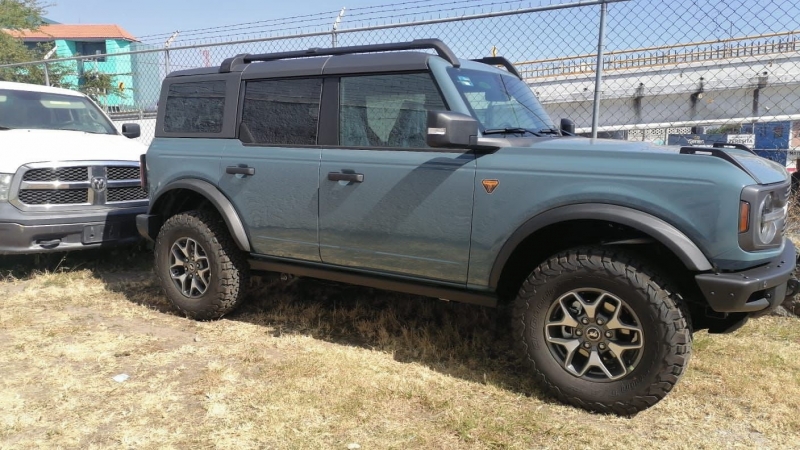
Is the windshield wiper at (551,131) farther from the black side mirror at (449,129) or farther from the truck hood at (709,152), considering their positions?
the black side mirror at (449,129)

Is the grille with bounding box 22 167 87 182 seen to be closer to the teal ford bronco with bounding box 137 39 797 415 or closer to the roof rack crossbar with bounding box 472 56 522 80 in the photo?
the teal ford bronco with bounding box 137 39 797 415

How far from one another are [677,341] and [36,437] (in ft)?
10.4

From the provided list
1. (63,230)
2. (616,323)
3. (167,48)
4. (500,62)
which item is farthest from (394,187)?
(167,48)

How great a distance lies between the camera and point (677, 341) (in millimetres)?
2938

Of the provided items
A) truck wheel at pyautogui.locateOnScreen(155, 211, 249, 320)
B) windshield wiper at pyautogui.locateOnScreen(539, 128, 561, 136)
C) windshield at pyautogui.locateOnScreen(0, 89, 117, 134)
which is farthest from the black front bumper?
windshield at pyautogui.locateOnScreen(0, 89, 117, 134)

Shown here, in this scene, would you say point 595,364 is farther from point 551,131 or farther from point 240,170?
point 240,170

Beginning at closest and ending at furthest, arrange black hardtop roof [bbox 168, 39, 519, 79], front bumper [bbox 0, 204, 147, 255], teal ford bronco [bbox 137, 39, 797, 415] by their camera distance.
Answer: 1. teal ford bronco [bbox 137, 39, 797, 415]
2. black hardtop roof [bbox 168, 39, 519, 79]
3. front bumper [bbox 0, 204, 147, 255]

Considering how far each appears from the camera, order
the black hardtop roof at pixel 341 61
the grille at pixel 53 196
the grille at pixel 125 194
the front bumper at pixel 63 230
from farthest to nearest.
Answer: the grille at pixel 125 194, the grille at pixel 53 196, the front bumper at pixel 63 230, the black hardtop roof at pixel 341 61

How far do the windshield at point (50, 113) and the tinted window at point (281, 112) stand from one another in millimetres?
3378

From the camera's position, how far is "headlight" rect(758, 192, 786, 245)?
283 centimetres

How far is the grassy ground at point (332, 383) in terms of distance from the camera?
2955 mm

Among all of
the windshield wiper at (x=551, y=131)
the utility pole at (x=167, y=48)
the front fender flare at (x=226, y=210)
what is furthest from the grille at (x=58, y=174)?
the windshield wiper at (x=551, y=131)

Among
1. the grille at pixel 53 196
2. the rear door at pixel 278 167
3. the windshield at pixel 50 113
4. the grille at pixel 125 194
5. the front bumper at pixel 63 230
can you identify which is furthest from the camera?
the windshield at pixel 50 113

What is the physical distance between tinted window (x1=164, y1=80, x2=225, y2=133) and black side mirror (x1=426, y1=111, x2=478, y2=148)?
6.61 ft
